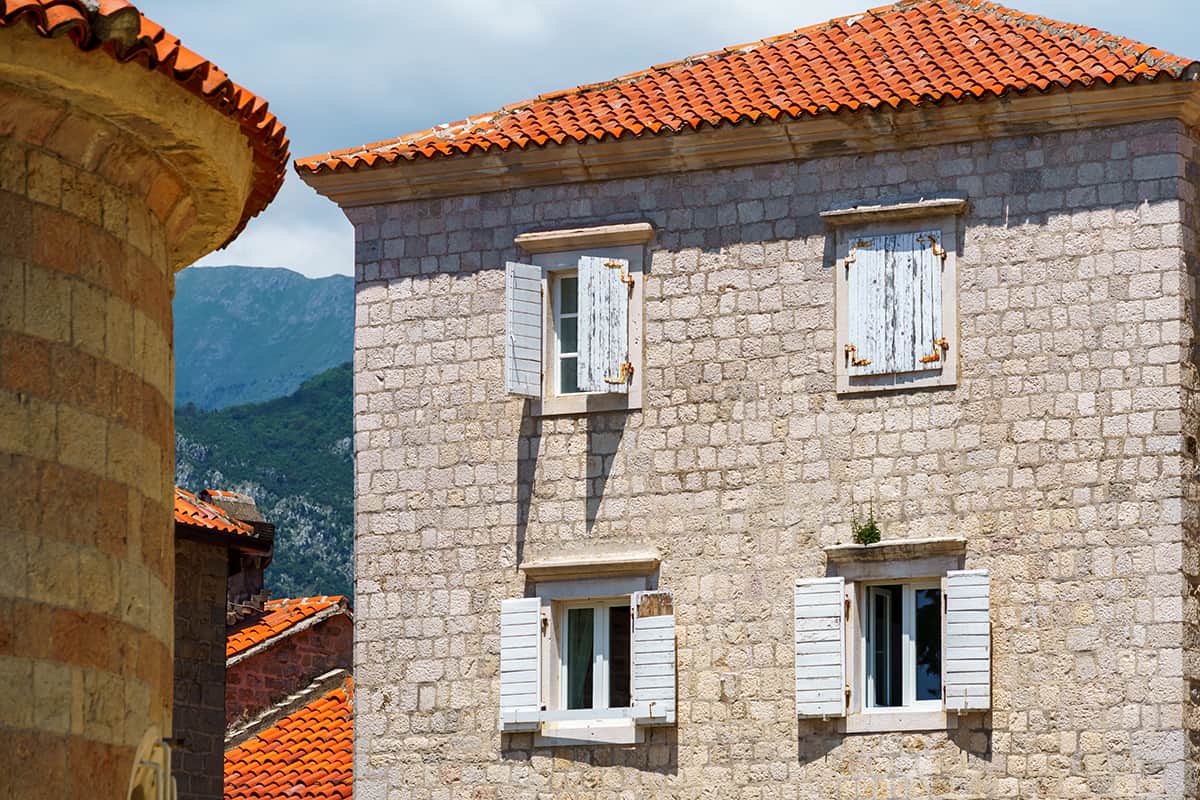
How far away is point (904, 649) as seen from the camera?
21594 mm

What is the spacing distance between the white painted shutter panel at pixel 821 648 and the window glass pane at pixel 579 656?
1930 mm

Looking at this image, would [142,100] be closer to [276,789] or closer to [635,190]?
[635,190]

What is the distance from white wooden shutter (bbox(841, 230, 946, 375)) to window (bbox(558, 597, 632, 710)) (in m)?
2.92

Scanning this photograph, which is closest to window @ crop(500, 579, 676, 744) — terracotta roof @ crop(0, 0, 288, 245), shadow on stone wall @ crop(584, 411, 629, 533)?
shadow on stone wall @ crop(584, 411, 629, 533)

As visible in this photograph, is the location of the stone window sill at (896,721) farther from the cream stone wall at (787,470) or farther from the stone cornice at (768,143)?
the stone cornice at (768,143)

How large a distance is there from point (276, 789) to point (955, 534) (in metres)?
9.38

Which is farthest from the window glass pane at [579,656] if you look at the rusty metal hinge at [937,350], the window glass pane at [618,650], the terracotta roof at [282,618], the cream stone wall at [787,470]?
the terracotta roof at [282,618]

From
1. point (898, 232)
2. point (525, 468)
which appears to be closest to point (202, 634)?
point (525, 468)

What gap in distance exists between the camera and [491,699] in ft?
75.2

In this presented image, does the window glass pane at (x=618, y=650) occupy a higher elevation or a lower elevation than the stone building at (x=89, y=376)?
lower

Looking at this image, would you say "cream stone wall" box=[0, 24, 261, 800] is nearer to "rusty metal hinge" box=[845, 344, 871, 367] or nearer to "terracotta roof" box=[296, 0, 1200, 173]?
"rusty metal hinge" box=[845, 344, 871, 367]

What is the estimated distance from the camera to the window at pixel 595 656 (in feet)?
74.4

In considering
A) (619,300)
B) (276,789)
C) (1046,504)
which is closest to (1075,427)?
(1046,504)

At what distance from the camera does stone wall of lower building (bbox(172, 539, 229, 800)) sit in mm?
26453
